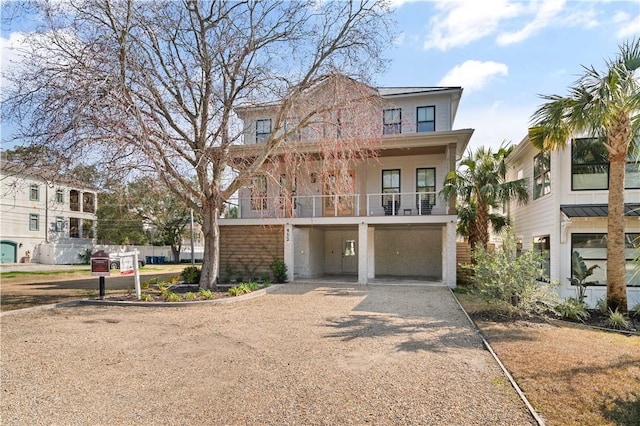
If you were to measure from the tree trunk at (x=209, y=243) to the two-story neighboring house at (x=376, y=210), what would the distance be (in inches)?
68.1

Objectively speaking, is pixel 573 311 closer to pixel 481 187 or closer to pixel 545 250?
pixel 545 250

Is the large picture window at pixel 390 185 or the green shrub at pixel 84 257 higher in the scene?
the large picture window at pixel 390 185

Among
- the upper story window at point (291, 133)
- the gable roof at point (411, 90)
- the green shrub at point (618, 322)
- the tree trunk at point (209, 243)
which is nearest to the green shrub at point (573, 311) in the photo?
the green shrub at point (618, 322)

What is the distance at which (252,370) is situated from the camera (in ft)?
18.0

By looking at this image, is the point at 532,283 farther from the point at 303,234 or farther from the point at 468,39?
the point at 303,234

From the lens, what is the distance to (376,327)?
8180 mm

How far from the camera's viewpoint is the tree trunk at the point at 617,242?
30.4ft

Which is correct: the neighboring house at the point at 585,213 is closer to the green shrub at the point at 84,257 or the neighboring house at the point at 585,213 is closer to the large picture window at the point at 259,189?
the large picture window at the point at 259,189

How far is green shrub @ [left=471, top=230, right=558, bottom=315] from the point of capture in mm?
8586

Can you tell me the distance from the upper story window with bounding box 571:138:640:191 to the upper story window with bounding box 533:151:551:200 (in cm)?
104

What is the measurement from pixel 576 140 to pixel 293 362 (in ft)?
38.1

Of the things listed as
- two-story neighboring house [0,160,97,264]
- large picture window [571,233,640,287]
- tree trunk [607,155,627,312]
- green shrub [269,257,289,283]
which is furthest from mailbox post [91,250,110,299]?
two-story neighboring house [0,160,97,264]

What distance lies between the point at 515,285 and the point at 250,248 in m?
11.6

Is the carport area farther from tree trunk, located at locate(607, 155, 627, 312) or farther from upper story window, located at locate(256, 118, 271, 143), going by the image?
tree trunk, located at locate(607, 155, 627, 312)
